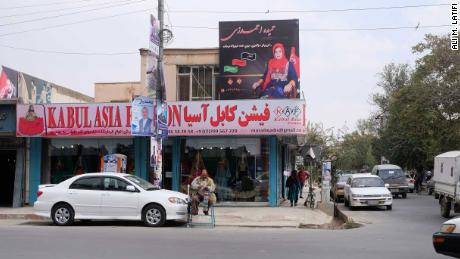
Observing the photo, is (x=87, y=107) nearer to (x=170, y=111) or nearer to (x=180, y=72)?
(x=170, y=111)

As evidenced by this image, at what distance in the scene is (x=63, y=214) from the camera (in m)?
16.2

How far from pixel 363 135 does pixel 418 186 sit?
46.7 m

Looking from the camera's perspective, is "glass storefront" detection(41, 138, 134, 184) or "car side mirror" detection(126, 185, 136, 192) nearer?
"car side mirror" detection(126, 185, 136, 192)

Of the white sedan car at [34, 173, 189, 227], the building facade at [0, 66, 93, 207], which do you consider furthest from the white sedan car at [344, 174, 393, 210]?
the building facade at [0, 66, 93, 207]

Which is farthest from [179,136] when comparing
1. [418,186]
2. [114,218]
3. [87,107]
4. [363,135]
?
[363,135]

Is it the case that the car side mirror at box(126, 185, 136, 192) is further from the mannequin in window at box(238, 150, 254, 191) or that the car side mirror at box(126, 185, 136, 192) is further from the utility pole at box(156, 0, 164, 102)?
the mannequin in window at box(238, 150, 254, 191)

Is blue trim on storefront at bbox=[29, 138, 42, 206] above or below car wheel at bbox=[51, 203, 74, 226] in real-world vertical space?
above

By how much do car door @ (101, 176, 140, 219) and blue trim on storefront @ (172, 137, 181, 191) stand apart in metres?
6.03

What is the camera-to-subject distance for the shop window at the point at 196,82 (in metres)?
30.0

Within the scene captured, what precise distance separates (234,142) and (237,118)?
1.38 metres

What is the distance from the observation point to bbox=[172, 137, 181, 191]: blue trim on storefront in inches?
869

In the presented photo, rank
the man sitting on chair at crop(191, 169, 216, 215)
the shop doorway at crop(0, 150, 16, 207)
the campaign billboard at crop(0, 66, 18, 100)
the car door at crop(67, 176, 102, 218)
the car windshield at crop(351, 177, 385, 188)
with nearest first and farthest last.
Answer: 1. the car door at crop(67, 176, 102, 218)
2. the man sitting on chair at crop(191, 169, 216, 215)
3. the shop doorway at crop(0, 150, 16, 207)
4. the car windshield at crop(351, 177, 385, 188)
5. the campaign billboard at crop(0, 66, 18, 100)

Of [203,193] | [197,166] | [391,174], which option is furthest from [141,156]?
[391,174]

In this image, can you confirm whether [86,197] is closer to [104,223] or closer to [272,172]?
[104,223]
